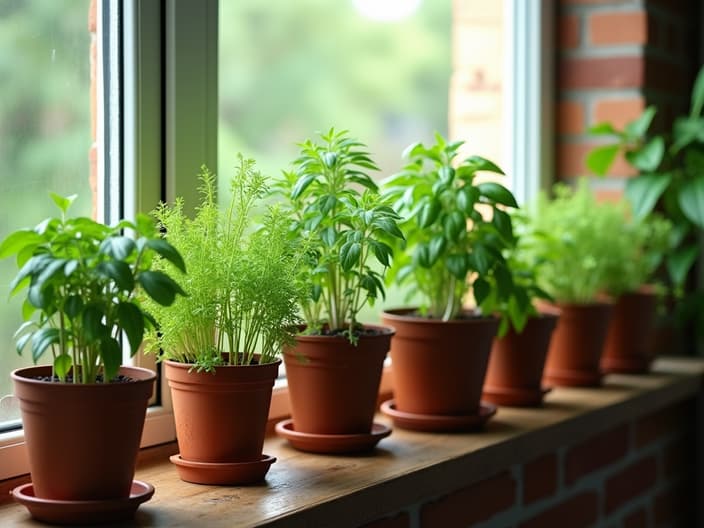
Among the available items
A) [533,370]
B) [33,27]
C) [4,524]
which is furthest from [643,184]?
[4,524]

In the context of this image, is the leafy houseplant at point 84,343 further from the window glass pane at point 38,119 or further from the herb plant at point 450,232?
the herb plant at point 450,232

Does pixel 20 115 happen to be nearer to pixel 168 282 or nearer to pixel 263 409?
pixel 168 282

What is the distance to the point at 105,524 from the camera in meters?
1.00

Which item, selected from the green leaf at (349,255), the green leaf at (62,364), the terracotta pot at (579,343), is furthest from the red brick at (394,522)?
the terracotta pot at (579,343)

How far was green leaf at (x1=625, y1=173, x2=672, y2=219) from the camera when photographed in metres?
2.00

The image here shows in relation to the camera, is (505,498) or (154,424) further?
(505,498)

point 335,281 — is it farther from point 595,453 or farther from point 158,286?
point 595,453

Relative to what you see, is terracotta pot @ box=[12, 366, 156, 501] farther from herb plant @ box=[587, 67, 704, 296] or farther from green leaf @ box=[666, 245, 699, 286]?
green leaf @ box=[666, 245, 699, 286]

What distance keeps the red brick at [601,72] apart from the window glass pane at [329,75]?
0.97 ft

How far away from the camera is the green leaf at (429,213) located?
4.50 feet

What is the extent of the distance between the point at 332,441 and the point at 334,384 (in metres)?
0.08

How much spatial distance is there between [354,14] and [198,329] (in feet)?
3.91

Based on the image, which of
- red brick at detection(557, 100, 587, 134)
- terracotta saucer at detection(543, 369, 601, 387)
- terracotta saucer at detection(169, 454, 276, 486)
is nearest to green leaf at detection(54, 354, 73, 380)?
terracotta saucer at detection(169, 454, 276, 486)

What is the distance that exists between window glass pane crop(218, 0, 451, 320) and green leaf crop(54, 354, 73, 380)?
519mm
